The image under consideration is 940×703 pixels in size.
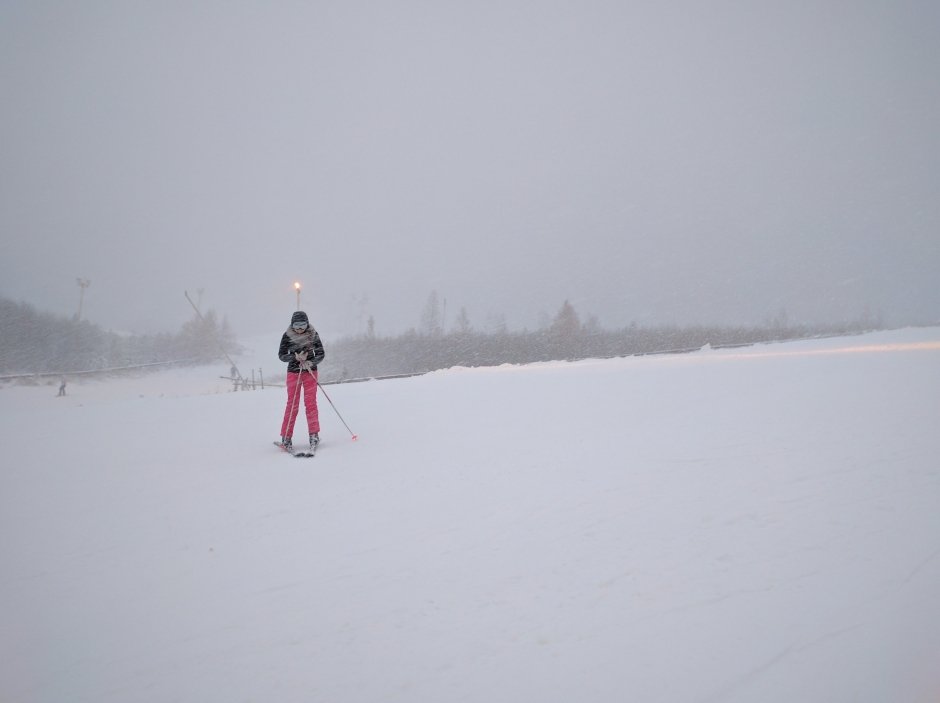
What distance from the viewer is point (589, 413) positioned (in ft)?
29.1

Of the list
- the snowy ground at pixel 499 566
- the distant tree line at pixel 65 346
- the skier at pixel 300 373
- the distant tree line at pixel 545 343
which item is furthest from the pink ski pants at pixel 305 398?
the distant tree line at pixel 545 343

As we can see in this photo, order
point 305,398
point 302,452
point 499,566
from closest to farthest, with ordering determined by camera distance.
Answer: point 499,566
point 302,452
point 305,398

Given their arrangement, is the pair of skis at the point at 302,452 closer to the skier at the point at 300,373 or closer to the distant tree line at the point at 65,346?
the skier at the point at 300,373

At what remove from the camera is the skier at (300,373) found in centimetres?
725

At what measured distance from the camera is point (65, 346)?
39219 mm

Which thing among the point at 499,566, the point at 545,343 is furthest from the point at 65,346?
the point at 499,566

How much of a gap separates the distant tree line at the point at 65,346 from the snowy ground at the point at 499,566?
1092 inches

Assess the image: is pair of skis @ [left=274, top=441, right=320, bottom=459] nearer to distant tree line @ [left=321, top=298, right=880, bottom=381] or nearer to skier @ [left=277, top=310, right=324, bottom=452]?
skier @ [left=277, top=310, right=324, bottom=452]

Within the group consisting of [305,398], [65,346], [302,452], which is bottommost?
[302,452]

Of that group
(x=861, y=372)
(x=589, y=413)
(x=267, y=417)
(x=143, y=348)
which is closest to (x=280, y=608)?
(x=589, y=413)

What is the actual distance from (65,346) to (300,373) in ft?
152

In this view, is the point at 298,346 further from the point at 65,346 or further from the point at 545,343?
the point at 65,346

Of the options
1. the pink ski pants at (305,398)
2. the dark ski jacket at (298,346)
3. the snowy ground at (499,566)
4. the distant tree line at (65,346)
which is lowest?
the snowy ground at (499,566)

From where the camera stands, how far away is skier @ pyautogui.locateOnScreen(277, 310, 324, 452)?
725 centimetres
